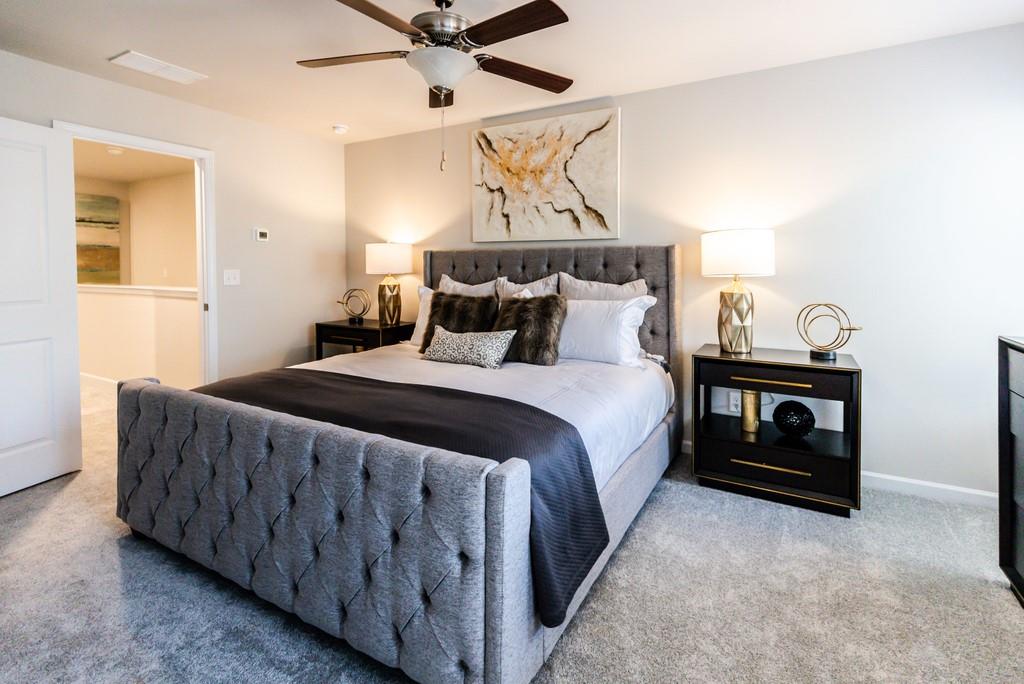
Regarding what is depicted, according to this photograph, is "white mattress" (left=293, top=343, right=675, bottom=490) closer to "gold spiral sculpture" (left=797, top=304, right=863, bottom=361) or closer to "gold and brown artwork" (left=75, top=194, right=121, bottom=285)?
"gold spiral sculpture" (left=797, top=304, right=863, bottom=361)

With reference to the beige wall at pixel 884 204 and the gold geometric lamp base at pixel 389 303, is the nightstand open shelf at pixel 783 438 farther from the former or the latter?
the gold geometric lamp base at pixel 389 303

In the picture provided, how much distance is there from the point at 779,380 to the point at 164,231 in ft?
21.9

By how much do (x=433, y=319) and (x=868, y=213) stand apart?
2.56 meters

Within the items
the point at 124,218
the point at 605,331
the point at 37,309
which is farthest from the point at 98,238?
the point at 605,331

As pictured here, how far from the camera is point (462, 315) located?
333 cm

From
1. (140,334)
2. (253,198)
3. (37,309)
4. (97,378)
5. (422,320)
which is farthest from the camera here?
(97,378)

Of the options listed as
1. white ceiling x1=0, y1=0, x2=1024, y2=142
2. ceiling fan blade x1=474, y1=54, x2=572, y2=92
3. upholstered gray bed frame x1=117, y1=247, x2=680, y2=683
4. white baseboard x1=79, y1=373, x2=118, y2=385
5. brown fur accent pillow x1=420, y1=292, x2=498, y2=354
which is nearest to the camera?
upholstered gray bed frame x1=117, y1=247, x2=680, y2=683

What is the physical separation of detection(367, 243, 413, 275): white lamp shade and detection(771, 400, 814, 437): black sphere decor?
2937mm

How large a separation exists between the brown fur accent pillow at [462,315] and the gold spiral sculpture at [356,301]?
59.9 inches

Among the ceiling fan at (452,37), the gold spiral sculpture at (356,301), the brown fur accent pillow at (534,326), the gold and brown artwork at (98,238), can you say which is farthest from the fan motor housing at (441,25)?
the gold and brown artwork at (98,238)

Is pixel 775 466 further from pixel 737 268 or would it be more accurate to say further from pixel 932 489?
pixel 737 268

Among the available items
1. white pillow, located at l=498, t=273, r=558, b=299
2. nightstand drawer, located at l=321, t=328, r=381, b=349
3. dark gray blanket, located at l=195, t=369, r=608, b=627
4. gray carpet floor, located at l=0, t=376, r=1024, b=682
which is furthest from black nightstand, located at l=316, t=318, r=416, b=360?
gray carpet floor, located at l=0, t=376, r=1024, b=682

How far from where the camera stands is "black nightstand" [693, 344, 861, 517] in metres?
2.61

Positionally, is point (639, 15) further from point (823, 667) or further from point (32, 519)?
point (32, 519)
